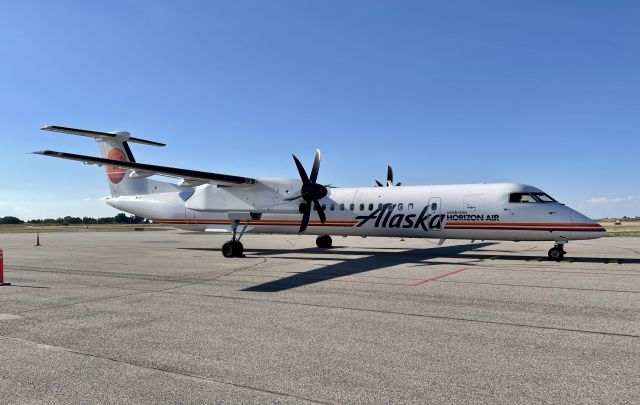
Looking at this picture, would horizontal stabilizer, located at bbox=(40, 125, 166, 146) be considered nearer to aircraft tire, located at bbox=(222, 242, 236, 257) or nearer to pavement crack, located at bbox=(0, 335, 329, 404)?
aircraft tire, located at bbox=(222, 242, 236, 257)

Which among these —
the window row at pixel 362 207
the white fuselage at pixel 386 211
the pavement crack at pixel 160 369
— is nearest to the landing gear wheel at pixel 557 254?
the white fuselage at pixel 386 211

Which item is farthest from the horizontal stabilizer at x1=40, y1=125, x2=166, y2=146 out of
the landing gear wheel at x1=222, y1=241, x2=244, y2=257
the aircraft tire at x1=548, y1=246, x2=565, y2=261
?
the aircraft tire at x1=548, y1=246, x2=565, y2=261

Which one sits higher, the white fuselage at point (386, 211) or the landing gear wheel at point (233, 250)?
the white fuselage at point (386, 211)

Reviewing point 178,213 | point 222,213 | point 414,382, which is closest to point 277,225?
point 222,213

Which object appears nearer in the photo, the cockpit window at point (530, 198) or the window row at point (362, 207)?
the cockpit window at point (530, 198)

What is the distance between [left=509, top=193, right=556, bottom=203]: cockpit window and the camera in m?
18.7

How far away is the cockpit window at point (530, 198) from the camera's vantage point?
61.4 ft

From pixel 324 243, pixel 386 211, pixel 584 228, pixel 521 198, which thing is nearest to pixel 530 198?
pixel 521 198

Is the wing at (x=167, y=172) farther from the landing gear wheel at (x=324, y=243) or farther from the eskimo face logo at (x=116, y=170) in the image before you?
the landing gear wheel at (x=324, y=243)

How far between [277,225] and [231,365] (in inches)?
727

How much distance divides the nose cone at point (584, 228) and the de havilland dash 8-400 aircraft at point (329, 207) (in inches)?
1.3

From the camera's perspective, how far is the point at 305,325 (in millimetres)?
7754

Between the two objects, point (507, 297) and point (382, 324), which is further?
point (507, 297)

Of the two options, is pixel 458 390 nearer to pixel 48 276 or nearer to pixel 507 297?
pixel 507 297
